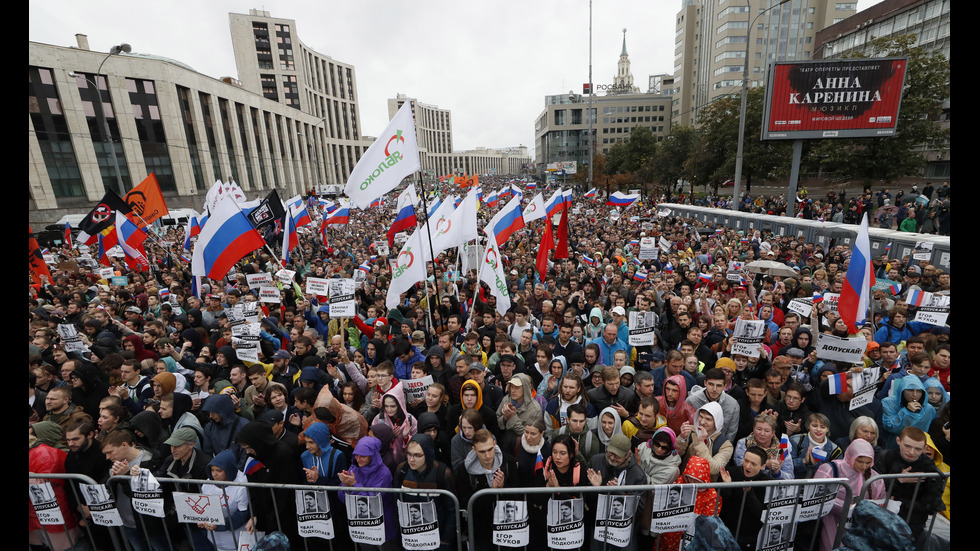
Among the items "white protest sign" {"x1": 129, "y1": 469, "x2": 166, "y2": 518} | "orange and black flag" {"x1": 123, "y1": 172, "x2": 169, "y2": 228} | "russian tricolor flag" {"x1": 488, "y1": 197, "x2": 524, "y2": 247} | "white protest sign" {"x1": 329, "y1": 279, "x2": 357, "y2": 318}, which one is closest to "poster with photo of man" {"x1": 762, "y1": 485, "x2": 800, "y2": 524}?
"white protest sign" {"x1": 129, "y1": 469, "x2": 166, "y2": 518}

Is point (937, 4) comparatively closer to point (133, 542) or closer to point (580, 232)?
point (580, 232)

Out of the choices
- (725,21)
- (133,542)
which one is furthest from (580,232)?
(725,21)

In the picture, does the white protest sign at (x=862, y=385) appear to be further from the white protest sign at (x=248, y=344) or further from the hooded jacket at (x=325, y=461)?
the white protest sign at (x=248, y=344)

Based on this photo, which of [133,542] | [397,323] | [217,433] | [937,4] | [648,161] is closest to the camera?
[133,542]

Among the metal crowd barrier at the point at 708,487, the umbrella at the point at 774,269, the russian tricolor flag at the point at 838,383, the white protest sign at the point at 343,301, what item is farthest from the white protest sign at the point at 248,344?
the umbrella at the point at 774,269

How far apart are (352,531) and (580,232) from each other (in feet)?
58.7

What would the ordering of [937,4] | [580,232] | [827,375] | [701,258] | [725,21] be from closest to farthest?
[827,375] → [701,258] → [580,232] → [937,4] → [725,21]

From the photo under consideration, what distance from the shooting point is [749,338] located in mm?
5504

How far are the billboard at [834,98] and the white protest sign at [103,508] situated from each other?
2402 centimetres

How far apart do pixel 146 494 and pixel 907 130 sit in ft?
108

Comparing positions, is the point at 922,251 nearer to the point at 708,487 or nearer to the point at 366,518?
the point at 708,487

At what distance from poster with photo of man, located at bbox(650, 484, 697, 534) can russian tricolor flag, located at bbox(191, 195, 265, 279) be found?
7.17 m

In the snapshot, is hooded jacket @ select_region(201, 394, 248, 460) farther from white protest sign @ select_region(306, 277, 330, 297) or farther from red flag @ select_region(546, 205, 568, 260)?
red flag @ select_region(546, 205, 568, 260)
